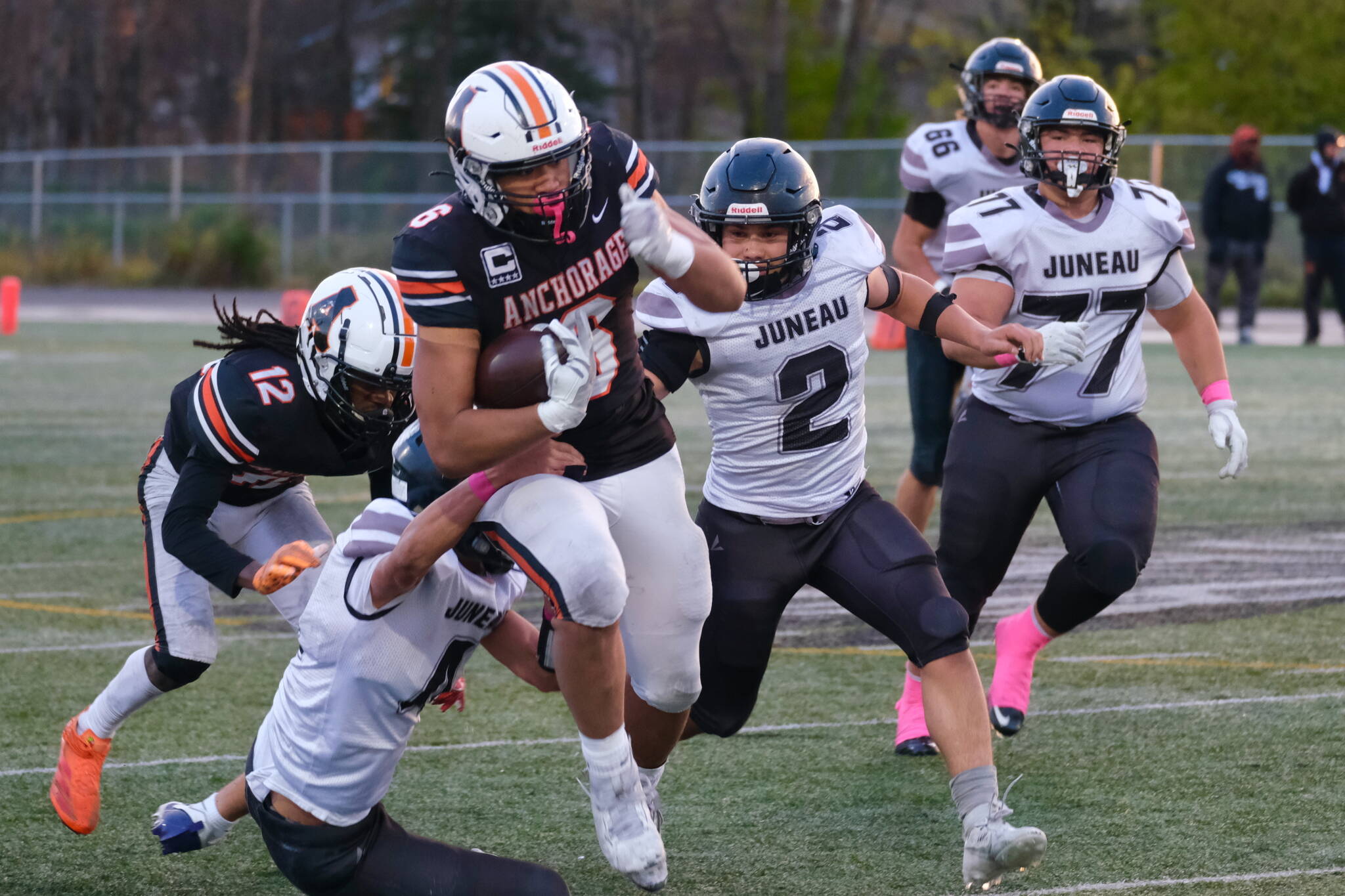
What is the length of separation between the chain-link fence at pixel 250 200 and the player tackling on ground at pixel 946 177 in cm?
1841

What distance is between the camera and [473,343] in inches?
143

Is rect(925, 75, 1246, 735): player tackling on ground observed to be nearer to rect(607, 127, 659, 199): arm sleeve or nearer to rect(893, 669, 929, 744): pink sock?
rect(893, 669, 929, 744): pink sock

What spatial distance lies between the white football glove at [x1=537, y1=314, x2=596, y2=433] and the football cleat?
4.08 feet

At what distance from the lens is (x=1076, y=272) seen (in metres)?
4.96

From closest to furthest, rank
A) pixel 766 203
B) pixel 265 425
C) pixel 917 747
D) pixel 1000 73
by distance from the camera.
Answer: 1. pixel 766 203
2. pixel 265 425
3. pixel 917 747
4. pixel 1000 73

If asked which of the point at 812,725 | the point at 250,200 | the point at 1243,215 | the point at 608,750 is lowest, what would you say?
the point at 250,200

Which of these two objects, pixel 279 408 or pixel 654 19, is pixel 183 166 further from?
pixel 279 408

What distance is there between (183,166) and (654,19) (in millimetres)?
16206

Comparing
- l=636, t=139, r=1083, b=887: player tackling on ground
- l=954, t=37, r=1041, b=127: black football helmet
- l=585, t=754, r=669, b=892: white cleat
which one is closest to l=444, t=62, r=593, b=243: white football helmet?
l=636, t=139, r=1083, b=887: player tackling on ground

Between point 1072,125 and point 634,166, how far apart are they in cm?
164

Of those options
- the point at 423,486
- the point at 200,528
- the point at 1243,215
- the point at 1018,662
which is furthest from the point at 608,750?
the point at 1243,215

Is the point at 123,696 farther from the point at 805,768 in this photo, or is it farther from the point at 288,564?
the point at 805,768

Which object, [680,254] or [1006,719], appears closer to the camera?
[680,254]

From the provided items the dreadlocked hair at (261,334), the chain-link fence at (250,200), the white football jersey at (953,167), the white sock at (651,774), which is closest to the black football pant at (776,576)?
the white sock at (651,774)
